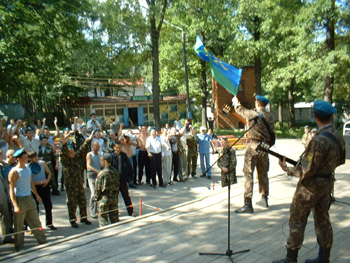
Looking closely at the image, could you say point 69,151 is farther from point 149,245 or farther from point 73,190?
point 149,245

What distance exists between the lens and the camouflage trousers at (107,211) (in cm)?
591

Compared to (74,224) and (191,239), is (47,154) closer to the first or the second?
(74,224)

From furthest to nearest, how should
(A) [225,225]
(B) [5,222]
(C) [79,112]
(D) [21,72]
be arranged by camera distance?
(C) [79,112] → (D) [21,72] → (B) [5,222] → (A) [225,225]

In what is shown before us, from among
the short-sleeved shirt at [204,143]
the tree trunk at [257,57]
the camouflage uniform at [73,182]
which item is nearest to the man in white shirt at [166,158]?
the short-sleeved shirt at [204,143]

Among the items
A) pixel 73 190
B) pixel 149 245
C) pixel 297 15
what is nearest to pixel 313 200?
pixel 149 245

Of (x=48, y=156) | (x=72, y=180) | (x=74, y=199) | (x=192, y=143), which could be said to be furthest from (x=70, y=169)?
(x=192, y=143)

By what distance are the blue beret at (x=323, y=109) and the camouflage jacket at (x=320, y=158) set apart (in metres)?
0.16

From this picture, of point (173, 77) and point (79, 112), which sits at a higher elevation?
point (173, 77)

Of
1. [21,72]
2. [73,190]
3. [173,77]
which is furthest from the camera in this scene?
[173,77]

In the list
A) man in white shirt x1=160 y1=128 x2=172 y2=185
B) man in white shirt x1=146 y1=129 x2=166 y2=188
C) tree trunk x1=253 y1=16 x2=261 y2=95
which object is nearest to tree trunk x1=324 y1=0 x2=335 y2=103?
tree trunk x1=253 y1=16 x2=261 y2=95

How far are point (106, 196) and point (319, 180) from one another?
383 cm

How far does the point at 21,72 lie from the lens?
1802 centimetres

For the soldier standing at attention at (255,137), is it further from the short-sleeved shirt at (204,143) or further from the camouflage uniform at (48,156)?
the short-sleeved shirt at (204,143)

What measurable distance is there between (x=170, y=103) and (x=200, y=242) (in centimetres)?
3942
